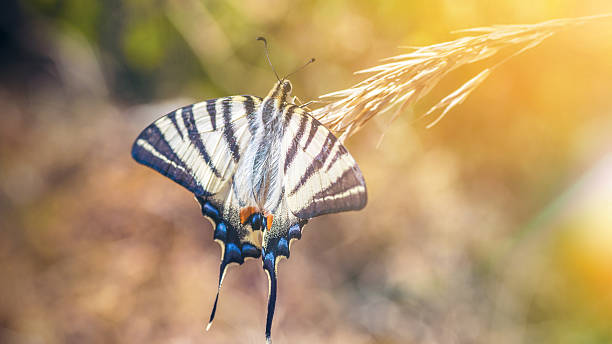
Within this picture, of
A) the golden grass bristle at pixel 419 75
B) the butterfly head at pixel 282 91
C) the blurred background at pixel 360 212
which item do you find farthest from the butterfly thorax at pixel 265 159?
the blurred background at pixel 360 212

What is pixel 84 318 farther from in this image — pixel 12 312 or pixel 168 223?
pixel 168 223

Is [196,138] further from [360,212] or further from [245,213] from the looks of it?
[360,212]

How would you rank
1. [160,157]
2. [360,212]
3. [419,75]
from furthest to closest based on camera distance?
[360,212], [160,157], [419,75]

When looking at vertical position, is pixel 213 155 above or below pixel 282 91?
below

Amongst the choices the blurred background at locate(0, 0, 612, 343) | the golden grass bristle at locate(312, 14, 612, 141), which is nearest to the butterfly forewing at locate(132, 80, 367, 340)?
the golden grass bristle at locate(312, 14, 612, 141)

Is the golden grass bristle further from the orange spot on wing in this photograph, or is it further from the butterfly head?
the orange spot on wing

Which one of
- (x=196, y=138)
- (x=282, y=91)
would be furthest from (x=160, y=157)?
(x=282, y=91)

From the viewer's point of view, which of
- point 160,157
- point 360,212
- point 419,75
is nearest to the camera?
point 419,75
